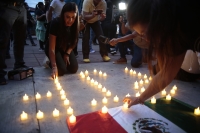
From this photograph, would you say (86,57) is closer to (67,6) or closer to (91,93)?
(67,6)

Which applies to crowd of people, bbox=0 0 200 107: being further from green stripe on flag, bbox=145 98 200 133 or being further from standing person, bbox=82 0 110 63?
green stripe on flag, bbox=145 98 200 133

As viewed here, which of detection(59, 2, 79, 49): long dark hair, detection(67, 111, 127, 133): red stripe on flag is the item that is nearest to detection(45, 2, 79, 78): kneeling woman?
detection(59, 2, 79, 49): long dark hair

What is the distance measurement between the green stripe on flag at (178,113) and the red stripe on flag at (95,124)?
574mm

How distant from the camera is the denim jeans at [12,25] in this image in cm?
278

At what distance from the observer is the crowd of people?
3.52 ft

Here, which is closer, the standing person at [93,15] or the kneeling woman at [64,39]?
the kneeling woman at [64,39]

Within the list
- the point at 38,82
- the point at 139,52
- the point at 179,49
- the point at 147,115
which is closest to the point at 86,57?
the point at 139,52

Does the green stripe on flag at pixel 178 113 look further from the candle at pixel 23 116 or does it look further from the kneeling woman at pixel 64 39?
the kneeling woman at pixel 64 39

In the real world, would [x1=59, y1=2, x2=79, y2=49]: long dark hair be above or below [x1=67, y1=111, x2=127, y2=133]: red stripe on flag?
above

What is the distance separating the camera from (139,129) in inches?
64.1

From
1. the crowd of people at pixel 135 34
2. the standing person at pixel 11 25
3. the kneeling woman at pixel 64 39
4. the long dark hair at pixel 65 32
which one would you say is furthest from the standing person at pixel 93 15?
the standing person at pixel 11 25

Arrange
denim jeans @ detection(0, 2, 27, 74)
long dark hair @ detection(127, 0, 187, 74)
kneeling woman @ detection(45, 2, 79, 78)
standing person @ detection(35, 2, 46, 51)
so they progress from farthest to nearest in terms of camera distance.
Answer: standing person @ detection(35, 2, 46, 51) → kneeling woman @ detection(45, 2, 79, 78) → denim jeans @ detection(0, 2, 27, 74) → long dark hair @ detection(127, 0, 187, 74)

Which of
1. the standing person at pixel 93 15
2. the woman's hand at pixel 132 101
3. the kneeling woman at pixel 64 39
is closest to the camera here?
the woman's hand at pixel 132 101

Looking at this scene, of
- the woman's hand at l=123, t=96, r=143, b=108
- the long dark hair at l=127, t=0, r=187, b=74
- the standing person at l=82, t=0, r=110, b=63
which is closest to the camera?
the long dark hair at l=127, t=0, r=187, b=74
